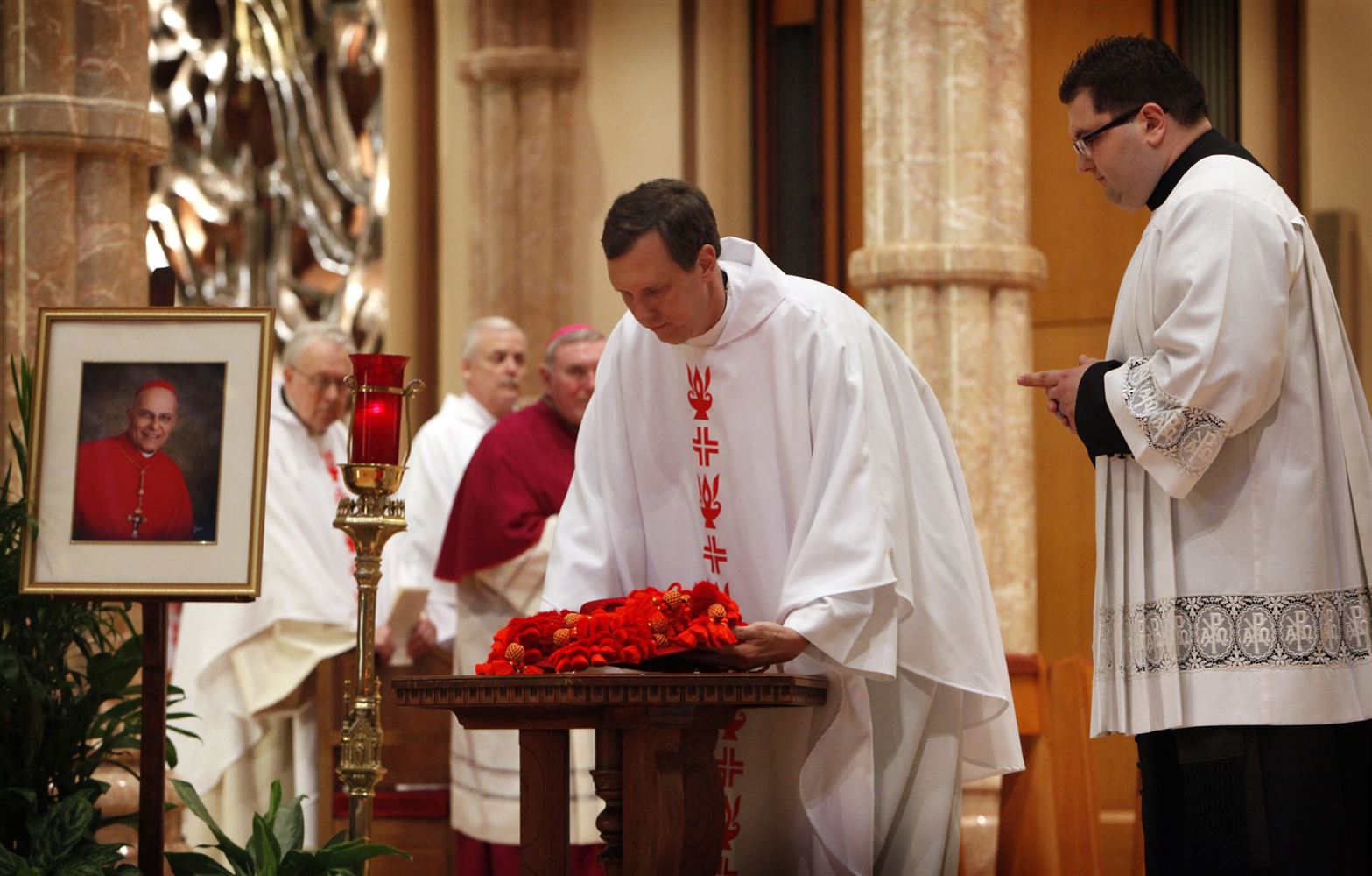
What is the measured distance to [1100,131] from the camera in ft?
12.1

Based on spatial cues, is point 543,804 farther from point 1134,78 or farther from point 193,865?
point 1134,78

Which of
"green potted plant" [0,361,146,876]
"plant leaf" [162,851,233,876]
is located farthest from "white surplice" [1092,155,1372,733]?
"green potted plant" [0,361,146,876]

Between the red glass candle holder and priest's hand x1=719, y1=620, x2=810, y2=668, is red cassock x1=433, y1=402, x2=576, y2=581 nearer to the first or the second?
the red glass candle holder

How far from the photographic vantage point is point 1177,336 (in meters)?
3.48

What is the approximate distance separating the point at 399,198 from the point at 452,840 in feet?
12.0

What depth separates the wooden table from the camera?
3270mm

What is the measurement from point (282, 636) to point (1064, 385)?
12.3ft

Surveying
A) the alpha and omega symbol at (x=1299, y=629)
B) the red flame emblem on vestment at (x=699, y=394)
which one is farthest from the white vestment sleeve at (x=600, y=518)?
the alpha and omega symbol at (x=1299, y=629)

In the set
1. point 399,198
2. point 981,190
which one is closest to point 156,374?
point 981,190

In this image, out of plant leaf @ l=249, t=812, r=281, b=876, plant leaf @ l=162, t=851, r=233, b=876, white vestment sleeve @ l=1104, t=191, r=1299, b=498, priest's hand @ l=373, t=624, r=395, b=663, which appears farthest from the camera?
priest's hand @ l=373, t=624, r=395, b=663

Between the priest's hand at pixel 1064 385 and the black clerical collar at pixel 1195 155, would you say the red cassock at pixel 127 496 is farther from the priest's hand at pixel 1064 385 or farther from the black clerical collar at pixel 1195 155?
the black clerical collar at pixel 1195 155

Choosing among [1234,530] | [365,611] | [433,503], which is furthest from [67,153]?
[1234,530]

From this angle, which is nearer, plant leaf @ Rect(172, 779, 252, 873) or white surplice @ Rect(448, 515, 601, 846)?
plant leaf @ Rect(172, 779, 252, 873)

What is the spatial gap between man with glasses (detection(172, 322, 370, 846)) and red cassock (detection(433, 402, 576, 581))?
1.90ft
